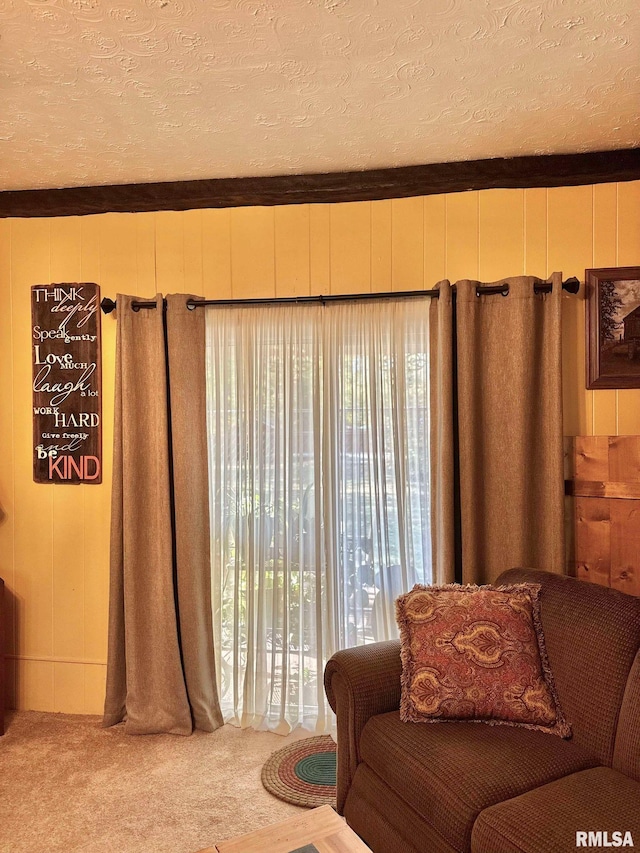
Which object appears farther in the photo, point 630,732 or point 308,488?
point 308,488

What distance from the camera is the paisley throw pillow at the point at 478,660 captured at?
2.19m

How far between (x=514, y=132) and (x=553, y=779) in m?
2.39

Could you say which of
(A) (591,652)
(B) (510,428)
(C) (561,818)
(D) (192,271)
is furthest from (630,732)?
(D) (192,271)

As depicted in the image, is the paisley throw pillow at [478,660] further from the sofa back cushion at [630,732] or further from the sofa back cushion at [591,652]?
the sofa back cushion at [630,732]

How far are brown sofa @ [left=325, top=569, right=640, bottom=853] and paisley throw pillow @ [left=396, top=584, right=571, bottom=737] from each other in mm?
40

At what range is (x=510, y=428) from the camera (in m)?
2.96

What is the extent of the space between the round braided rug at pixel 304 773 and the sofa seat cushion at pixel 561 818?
3.21 feet

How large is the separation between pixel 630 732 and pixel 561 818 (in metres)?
0.43

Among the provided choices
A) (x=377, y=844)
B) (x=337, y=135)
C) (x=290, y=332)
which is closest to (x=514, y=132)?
(x=337, y=135)

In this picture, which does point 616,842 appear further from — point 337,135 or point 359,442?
point 337,135

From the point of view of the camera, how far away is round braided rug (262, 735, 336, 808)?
2605mm

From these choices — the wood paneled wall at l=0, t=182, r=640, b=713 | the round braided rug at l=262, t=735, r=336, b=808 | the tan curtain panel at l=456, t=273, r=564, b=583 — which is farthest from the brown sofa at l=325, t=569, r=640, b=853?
the wood paneled wall at l=0, t=182, r=640, b=713

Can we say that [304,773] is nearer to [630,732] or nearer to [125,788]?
[125,788]

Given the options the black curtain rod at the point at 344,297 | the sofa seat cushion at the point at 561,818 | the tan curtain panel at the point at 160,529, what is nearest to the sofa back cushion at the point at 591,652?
the sofa seat cushion at the point at 561,818
